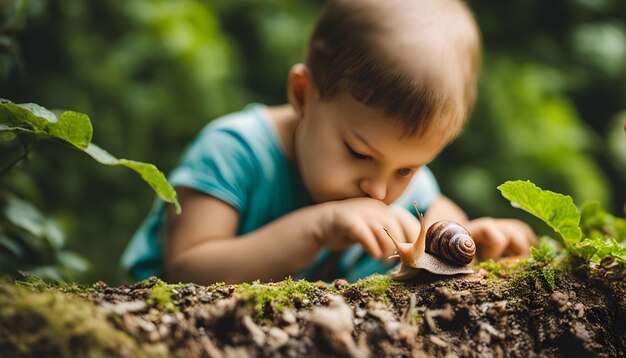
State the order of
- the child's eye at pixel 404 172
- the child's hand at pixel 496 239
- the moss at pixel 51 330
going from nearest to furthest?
1. the moss at pixel 51 330
2. the child's eye at pixel 404 172
3. the child's hand at pixel 496 239

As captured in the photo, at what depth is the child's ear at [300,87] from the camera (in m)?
1.66

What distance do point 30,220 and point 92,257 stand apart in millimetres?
1327

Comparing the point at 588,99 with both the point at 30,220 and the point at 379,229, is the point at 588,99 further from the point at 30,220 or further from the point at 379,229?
the point at 30,220

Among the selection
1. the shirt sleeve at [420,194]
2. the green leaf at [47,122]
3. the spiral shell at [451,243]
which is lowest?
the shirt sleeve at [420,194]

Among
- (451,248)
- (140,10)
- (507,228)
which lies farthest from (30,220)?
(140,10)

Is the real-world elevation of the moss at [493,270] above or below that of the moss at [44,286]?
below

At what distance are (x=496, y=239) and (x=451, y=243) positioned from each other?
41 cm

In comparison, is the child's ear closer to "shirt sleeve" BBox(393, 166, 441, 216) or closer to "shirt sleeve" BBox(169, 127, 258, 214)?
"shirt sleeve" BBox(169, 127, 258, 214)

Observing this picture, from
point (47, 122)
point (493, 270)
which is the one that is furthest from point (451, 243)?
point (47, 122)

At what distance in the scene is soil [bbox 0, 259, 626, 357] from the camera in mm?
882

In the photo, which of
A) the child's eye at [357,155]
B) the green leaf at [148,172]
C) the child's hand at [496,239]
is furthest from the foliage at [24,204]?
the child's hand at [496,239]

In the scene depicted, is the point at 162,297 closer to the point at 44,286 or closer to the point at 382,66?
the point at 44,286

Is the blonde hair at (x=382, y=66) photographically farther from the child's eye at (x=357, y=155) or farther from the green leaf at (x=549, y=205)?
the green leaf at (x=549, y=205)

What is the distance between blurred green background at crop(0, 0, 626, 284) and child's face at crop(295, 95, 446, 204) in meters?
Answer: 1.41
